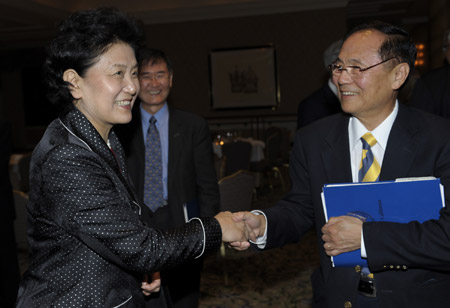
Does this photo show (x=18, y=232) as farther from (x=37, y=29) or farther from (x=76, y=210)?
(x=37, y=29)

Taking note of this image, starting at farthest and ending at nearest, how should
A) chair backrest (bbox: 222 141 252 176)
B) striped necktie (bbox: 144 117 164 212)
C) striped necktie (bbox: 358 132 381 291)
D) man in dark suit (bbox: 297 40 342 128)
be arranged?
chair backrest (bbox: 222 141 252 176), man in dark suit (bbox: 297 40 342 128), striped necktie (bbox: 144 117 164 212), striped necktie (bbox: 358 132 381 291)

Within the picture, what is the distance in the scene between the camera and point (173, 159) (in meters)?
3.07

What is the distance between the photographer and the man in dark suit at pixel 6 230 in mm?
3344

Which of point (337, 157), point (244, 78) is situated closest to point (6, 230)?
point (337, 157)

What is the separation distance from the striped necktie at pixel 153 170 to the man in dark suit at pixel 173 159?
26mm

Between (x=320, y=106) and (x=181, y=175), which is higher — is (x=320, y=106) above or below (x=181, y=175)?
above

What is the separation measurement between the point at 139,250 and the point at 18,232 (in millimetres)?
3613

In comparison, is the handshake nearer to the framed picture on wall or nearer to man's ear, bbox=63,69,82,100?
man's ear, bbox=63,69,82,100

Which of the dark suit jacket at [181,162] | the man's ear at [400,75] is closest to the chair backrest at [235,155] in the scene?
the dark suit jacket at [181,162]

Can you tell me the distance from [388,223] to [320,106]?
2.15 meters

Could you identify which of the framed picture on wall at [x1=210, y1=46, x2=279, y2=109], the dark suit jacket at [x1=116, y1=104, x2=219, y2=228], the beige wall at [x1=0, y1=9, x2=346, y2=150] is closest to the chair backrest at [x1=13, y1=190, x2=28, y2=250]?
the dark suit jacket at [x1=116, y1=104, x2=219, y2=228]

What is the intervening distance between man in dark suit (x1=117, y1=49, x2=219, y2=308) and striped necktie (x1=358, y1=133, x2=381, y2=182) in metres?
A: 1.36

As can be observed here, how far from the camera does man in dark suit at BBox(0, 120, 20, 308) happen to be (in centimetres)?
334

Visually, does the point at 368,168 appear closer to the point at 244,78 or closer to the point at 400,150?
the point at 400,150
